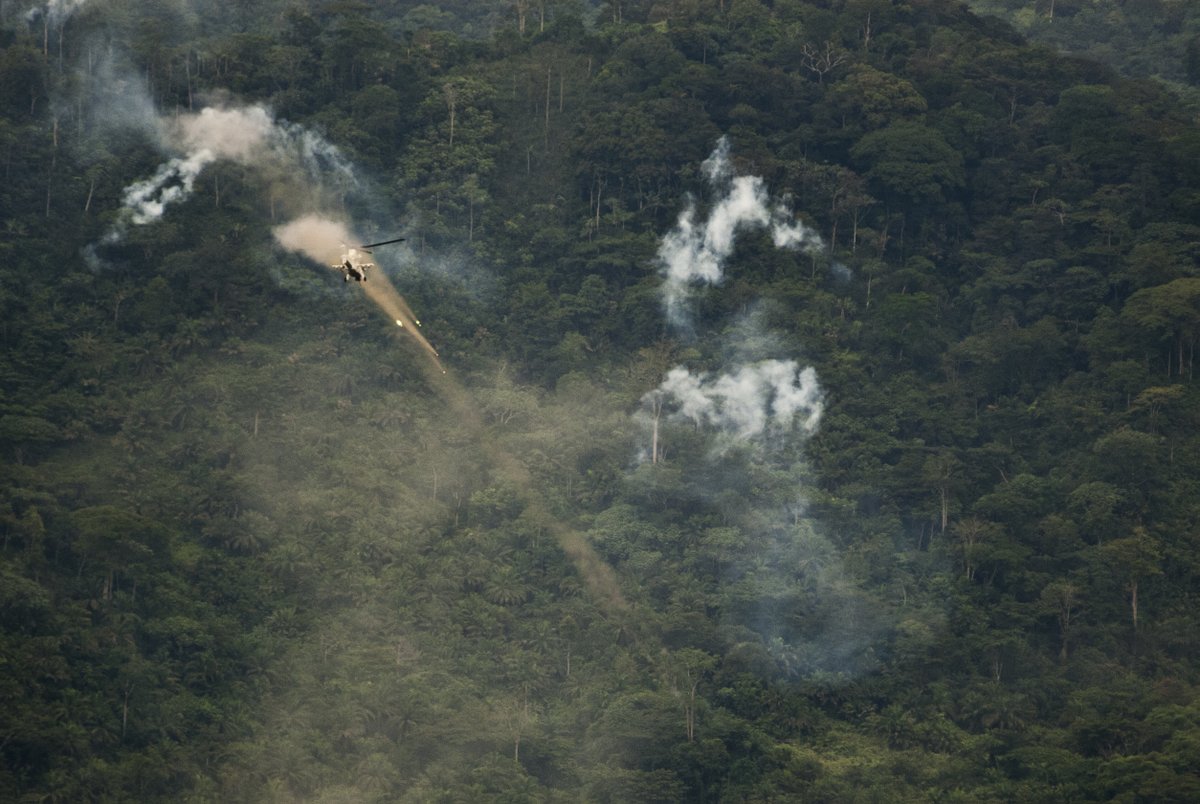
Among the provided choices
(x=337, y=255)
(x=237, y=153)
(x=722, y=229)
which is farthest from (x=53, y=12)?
(x=722, y=229)

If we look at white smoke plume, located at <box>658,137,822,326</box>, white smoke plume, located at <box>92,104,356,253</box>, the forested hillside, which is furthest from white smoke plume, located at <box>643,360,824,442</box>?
the forested hillside

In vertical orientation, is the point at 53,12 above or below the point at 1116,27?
below

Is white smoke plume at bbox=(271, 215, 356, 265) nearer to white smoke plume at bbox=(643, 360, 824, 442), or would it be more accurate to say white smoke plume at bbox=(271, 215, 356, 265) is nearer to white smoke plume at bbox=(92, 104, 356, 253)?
white smoke plume at bbox=(92, 104, 356, 253)

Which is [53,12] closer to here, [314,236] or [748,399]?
[314,236]

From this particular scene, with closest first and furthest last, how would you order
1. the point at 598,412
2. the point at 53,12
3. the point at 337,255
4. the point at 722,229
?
the point at 598,412
the point at 337,255
the point at 722,229
the point at 53,12

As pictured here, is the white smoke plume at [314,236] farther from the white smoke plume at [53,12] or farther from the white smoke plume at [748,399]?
the white smoke plume at [53,12]

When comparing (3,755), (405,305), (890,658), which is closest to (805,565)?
(890,658)
